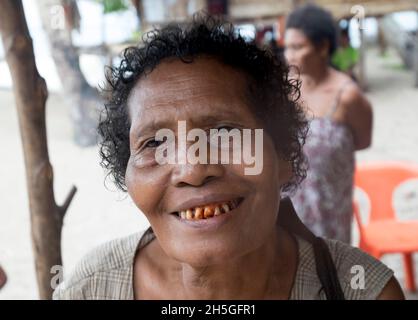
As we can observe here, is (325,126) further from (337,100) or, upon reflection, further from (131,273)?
(131,273)

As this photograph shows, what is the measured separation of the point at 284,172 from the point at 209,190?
28 centimetres

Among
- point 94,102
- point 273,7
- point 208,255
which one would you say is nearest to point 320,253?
point 208,255

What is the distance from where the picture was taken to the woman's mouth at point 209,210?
0.98m

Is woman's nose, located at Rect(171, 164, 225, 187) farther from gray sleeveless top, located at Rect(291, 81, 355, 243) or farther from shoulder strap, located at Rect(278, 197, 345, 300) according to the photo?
gray sleeveless top, located at Rect(291, 81, 355, 243)

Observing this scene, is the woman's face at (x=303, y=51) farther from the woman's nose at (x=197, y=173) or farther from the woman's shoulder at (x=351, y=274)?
the woman's nose at (x=197, y=173)

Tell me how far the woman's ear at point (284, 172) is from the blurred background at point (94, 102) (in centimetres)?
29

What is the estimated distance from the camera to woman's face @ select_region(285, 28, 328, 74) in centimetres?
264

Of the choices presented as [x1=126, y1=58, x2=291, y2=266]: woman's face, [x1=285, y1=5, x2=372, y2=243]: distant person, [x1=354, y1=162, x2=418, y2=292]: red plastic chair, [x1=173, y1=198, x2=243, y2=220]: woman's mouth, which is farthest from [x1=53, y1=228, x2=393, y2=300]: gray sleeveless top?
[x1=354, y1=162, x2=418, y2=292]: red plastic chair

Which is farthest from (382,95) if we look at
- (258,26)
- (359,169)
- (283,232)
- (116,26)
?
(283,232)

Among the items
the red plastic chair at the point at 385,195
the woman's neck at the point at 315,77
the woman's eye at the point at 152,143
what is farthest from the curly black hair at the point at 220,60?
the red plastic chair at the point at 385,195

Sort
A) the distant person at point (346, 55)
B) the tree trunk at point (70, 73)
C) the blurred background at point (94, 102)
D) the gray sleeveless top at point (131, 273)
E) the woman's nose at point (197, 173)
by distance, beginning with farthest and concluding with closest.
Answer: the distant person at point (346, 55)
the tree trunk at point (70, 73)
the blurred background at point (94, 102)
the gray sleeveless top at point (131, 273)
the woman's nose at point (197, 173)

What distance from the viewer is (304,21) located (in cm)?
268

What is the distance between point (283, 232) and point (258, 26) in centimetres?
783
